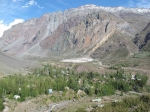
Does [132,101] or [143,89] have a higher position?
[132,101]

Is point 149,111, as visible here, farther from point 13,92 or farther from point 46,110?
point 13,92

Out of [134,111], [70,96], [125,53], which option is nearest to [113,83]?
[70,96]

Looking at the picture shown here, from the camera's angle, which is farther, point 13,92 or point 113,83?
point 113,83

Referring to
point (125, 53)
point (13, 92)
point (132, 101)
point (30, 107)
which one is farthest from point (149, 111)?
point (125, 53)

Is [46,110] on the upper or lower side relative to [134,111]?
lower

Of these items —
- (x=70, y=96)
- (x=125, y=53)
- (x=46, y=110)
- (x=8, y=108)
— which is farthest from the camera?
(x=125, y=53)

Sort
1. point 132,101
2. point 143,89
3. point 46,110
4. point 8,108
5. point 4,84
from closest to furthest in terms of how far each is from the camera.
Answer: point 132,101 → point 46,110 → point 8,108 → point 4,84 → point 143,89

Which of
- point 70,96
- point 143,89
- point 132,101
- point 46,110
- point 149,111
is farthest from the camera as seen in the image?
point 143,89

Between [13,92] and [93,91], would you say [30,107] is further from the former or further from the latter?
[93,91]

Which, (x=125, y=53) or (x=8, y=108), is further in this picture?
(x=125, y=53)
